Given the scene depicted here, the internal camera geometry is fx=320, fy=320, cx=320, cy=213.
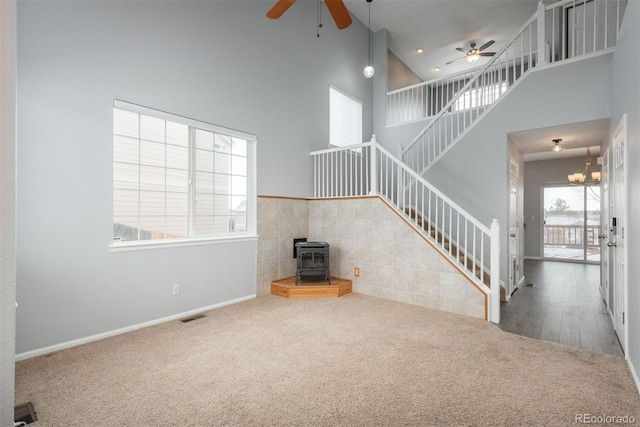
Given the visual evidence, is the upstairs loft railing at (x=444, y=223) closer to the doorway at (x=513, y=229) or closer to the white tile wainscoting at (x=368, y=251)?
the white tile wainscoting at (x=368, y=251)

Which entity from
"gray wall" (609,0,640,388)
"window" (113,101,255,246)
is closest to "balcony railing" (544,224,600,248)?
"gray wall" (609,0,640,388)

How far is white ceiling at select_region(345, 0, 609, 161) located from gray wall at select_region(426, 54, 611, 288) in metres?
0.43

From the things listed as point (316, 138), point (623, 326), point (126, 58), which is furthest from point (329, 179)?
point (623, 326)

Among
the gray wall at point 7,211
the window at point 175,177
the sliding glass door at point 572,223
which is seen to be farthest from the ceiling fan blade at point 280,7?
the sliding glass door at point 572,223

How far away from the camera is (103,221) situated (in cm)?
321

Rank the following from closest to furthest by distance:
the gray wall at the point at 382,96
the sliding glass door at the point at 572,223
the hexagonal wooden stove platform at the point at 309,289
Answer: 1. the hexagonal wooden stove platform at the point at 309,289
2. the gray wall at the point at 382,96
3. the sliding glass door at the point at 572,223

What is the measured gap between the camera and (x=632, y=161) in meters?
2.59

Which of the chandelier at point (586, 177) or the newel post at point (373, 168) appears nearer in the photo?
the newel post at point (373, 168)

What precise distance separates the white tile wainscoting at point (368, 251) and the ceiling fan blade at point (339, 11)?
93.8 inches

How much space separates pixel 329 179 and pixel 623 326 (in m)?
4.24

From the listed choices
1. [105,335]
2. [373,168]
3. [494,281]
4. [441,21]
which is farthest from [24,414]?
[441,21]

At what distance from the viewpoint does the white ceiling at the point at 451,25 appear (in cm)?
567

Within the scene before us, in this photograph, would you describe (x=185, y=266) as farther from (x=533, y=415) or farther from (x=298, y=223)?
(x=533, y=415)

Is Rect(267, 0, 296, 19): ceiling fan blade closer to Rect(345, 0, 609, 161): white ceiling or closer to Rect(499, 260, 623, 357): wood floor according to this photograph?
Rect(345, 0, 609, 161): white ceiling
